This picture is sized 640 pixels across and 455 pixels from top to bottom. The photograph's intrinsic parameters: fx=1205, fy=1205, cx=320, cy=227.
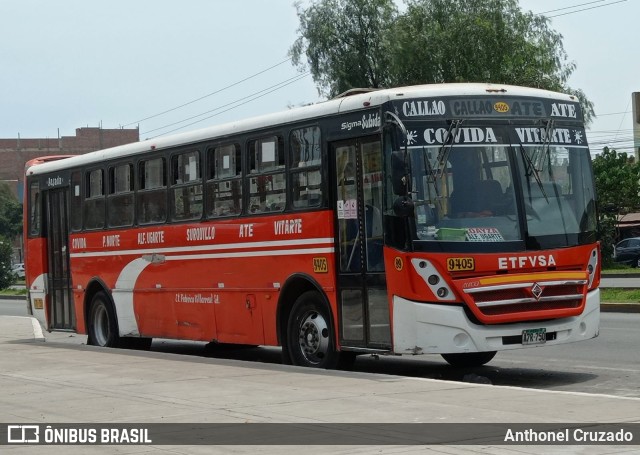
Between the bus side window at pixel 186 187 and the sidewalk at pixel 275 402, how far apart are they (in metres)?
2.99

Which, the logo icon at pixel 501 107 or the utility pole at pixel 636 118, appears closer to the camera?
the logo icon at pixel 501 107

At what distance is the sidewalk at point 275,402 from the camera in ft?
29.8

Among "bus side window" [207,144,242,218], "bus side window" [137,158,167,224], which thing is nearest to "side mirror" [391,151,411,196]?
"bus side window" [207,144,242,218]

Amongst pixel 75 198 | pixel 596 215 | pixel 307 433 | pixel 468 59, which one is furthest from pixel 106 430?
pixel 468 59

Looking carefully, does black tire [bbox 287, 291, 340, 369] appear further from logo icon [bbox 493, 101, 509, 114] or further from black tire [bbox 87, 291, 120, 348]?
black tire [bbox 87, 291, 120, 348]

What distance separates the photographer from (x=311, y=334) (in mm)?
15195

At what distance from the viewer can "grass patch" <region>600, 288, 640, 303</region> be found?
26.7 meters

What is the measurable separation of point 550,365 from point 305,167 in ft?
13.6

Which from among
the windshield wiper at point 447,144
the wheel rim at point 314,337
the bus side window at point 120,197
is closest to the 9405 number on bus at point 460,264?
the windshield wiper at point 447,144

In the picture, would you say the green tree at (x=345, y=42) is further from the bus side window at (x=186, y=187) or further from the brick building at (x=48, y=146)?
the brick building at (x=48, y=146)

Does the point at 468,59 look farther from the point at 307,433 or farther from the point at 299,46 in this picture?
the point at 307,433

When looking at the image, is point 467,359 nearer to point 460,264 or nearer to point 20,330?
point 460,264

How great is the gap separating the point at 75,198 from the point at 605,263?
131 feet

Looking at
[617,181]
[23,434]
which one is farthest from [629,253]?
[23,434]
